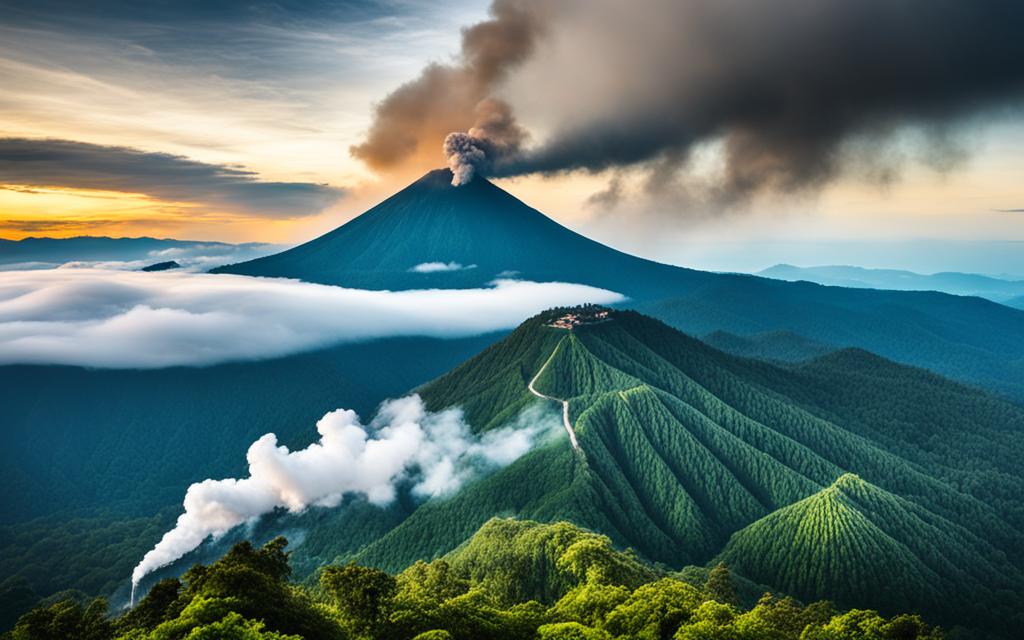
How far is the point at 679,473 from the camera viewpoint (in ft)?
504

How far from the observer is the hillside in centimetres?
13562

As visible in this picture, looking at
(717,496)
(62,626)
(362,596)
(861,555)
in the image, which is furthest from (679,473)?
(62,626)

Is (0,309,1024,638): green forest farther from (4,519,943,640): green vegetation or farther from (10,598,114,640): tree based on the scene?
(10,598,114,640): tree

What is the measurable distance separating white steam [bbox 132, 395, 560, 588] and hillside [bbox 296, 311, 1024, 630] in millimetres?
7116

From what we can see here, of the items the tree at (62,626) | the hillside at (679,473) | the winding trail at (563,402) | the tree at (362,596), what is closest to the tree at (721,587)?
the hillside at (679,473)

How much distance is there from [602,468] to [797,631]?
235 feet

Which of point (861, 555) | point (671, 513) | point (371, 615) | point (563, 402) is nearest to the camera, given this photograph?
point (371, 615)

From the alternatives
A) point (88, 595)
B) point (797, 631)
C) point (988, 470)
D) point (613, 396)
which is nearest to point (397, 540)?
point (613, 396)

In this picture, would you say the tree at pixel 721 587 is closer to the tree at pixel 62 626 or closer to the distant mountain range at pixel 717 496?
the distant mountain range at pixel 717 496

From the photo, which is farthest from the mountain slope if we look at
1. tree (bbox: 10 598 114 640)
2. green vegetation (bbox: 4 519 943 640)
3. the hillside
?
tree (bbox: 10 598 114 640)

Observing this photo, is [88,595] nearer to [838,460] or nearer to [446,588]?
[446,588]

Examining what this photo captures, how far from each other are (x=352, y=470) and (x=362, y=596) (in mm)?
131422

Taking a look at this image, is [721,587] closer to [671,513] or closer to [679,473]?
[671,513]

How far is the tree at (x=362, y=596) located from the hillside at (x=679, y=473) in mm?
83684
